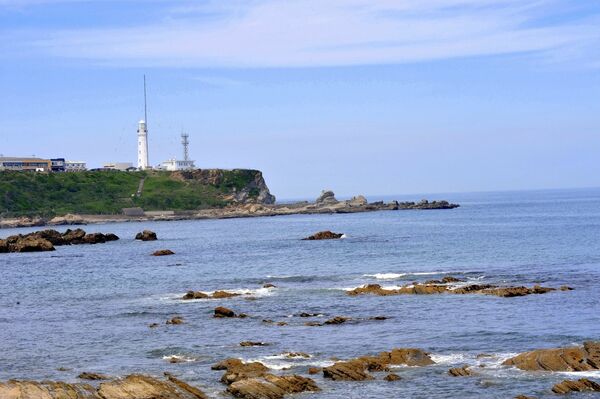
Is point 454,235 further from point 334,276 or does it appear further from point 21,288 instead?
point 21,288

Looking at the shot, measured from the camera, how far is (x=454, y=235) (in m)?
126

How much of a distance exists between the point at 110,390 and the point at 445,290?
33.0 meters

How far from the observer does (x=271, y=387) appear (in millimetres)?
33375

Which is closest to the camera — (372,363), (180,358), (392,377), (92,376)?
(392,377)

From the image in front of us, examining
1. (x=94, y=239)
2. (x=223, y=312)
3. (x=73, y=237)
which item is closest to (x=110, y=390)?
(x=223, y=312)

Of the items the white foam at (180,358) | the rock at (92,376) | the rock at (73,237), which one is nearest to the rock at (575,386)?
the white foam at (180,358)

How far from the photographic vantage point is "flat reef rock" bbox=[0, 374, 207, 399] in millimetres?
31814

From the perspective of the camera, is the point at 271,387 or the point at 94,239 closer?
the point at 271,387

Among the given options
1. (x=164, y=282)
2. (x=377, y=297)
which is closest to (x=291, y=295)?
(x=377, y=297)

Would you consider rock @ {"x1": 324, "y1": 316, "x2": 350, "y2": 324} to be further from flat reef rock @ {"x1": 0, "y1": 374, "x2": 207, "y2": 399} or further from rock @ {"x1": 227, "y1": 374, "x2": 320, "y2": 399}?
flat reef rock @ {"x1": 0, "y1": 374, "x2": 207, "y2": 399}

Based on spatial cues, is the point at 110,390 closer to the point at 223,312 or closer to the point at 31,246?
the point at 223,312

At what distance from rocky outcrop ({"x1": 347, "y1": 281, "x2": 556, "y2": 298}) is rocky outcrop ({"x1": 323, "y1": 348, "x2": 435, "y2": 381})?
20.1 meters

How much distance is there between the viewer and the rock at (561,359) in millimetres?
35781

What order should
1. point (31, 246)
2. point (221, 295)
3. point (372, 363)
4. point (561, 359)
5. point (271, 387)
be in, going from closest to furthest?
point (271, 387) → point (561, 359) → point (372, 363) → point (221, 295) → point (31, 246)
